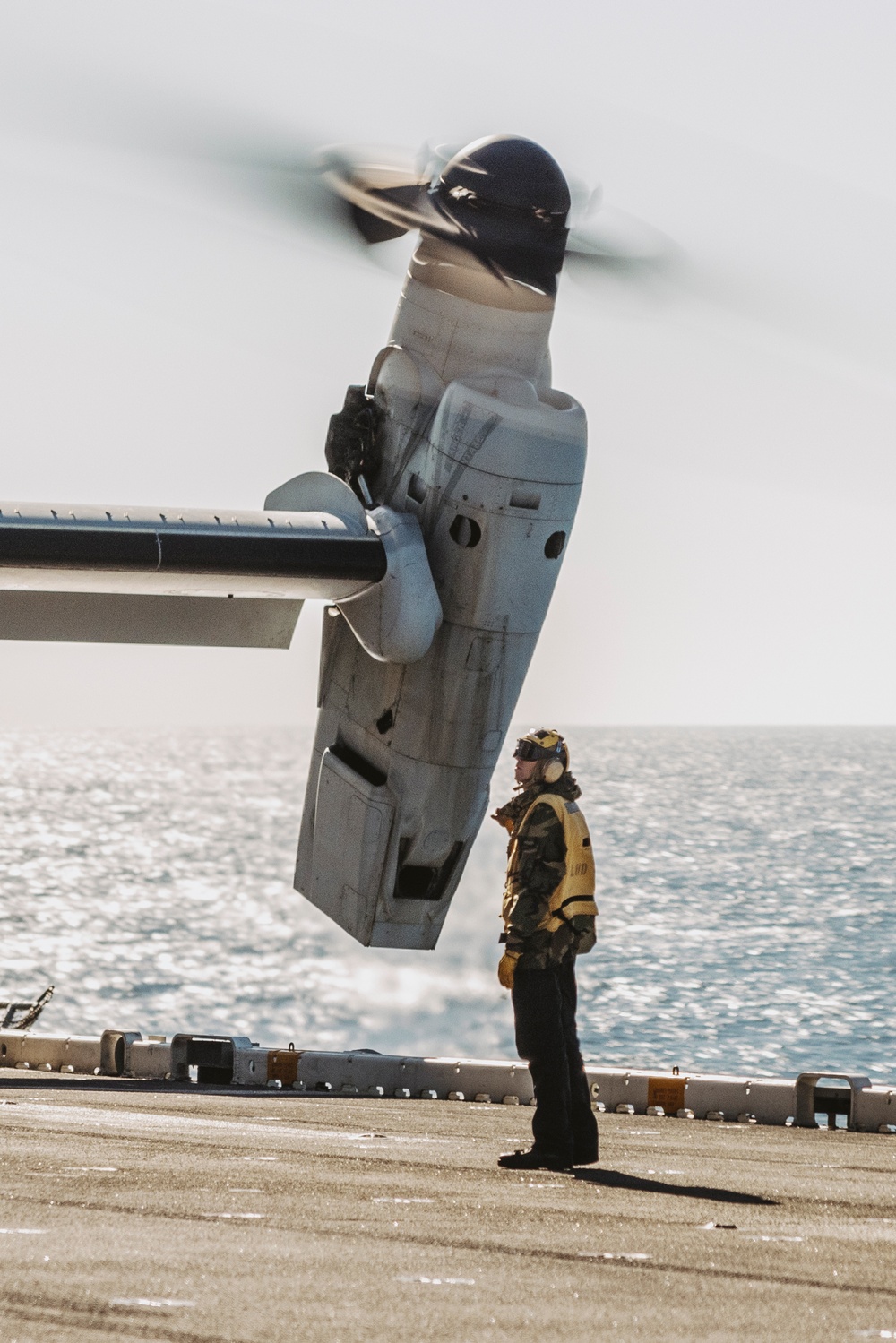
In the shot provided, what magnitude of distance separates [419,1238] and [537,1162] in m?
2.31

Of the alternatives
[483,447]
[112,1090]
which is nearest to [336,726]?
[483,447]

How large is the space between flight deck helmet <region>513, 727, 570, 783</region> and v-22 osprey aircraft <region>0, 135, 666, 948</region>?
780 centimetres

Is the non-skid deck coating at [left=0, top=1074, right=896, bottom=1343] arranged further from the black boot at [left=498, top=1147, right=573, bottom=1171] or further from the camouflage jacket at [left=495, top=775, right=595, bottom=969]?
the camouflage jacket at [left=495, top=775, right=595, bottom=969]

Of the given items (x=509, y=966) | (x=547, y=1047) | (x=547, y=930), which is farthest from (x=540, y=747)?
(x=547, y=1047)

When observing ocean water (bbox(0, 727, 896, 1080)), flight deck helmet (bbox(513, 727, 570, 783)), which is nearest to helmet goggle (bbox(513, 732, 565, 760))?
flight deck helmet (bbox(513, 727, 570, 783))

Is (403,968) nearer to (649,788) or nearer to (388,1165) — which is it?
(388,1165)

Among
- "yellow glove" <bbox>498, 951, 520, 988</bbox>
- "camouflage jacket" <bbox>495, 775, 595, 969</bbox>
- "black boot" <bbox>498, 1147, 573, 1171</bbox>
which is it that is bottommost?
"black boot" <bbox>498, 1147, 573, 1171</bbox>

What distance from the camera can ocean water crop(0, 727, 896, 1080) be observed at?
1486 inches

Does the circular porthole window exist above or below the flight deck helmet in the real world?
above

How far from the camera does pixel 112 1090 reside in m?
12.7

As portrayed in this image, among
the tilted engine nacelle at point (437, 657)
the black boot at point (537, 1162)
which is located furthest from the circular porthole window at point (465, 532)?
the black boot at point (537, 1162)

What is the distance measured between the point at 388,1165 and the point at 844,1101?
4394 millimetres

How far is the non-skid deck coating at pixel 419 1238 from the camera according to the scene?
14.1 ft

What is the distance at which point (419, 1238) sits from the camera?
5.55 metres
